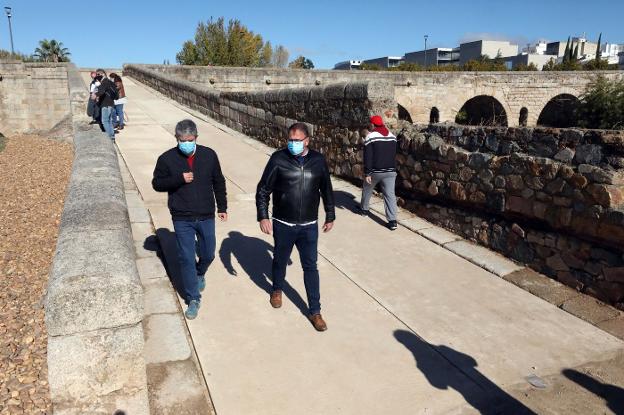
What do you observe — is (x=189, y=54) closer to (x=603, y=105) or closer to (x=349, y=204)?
(x=603, y=105)

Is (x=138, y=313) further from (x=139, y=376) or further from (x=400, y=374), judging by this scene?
(x=400, y=374)

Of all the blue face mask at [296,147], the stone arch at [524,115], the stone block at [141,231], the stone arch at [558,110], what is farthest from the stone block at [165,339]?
the stone arch at [558,110]

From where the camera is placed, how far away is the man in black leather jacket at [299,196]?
3.71 metres

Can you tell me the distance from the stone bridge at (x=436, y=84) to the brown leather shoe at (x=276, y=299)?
57.2 ft

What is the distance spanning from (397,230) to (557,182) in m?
2.05

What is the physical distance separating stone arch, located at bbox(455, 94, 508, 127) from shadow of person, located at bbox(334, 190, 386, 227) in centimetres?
1963

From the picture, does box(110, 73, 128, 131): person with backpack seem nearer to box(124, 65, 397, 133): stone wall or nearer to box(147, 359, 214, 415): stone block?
box(124, 65, 397, 133): stone wall

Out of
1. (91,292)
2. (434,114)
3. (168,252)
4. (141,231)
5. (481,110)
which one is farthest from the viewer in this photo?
(481,110)

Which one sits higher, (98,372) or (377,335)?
(98,372)

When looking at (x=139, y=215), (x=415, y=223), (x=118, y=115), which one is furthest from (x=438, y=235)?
(x=118, y=115)

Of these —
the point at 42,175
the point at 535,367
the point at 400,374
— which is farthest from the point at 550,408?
the point at 42,175

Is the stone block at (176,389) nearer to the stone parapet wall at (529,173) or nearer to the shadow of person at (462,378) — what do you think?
the shadow of person at (462,378)

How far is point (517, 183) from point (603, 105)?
17712mm

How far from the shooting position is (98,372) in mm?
2504
